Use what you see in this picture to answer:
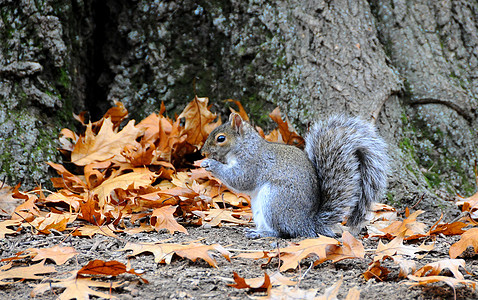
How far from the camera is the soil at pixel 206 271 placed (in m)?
1.56

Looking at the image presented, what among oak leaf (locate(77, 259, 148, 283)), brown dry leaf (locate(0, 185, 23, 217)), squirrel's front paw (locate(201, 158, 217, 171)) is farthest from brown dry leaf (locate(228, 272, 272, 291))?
brown dry leaf (locate(0, 185, 23, 217))

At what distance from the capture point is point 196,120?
10.3 feet

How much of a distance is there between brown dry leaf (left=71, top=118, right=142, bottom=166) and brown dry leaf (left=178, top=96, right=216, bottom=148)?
314 mm

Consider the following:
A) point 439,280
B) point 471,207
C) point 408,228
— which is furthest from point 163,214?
point 471,207

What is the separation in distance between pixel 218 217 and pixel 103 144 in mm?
945

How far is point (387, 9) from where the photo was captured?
3.33 m

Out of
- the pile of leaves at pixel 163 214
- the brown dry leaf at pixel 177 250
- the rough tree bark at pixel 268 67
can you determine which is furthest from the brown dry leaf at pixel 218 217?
the rough tree bark at pixel 268 67

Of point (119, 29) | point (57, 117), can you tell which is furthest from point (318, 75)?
point (57, 117)

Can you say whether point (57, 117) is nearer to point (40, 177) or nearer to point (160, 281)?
point (40, 177)

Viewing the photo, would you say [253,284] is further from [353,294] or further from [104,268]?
[104,268]

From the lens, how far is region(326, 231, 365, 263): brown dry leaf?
1.85 meters

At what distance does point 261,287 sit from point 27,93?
213 cm

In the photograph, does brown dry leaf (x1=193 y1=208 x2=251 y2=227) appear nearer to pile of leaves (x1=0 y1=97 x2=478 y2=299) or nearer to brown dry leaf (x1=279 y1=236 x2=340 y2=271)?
pile of leaves (x1=0 y1=97 x2=478 y2=299)

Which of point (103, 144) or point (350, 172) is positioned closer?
point (350, 172)
